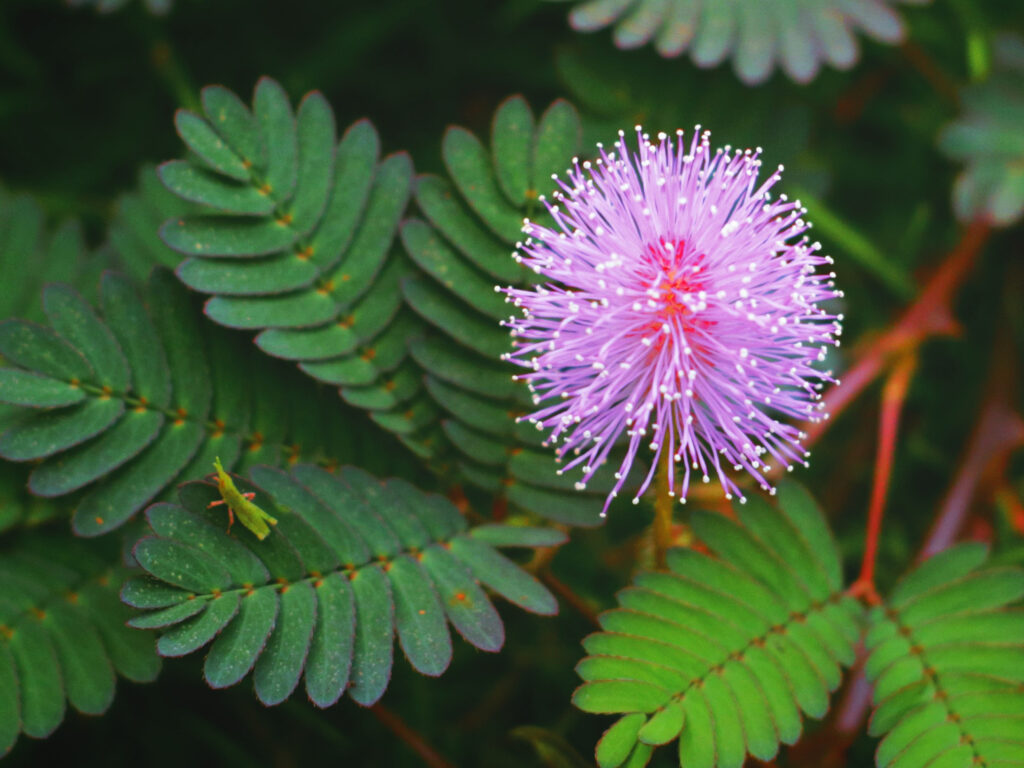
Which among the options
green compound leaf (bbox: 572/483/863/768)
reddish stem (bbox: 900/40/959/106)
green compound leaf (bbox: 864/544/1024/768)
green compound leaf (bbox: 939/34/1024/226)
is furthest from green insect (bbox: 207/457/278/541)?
reddish stem (bbox: 900/40/959/106)

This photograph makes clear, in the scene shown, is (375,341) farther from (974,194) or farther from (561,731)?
(974,194)

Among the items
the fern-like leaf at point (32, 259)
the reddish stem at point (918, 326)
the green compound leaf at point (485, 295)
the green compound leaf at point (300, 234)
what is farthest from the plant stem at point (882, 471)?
the fern-like leaf at point (32, 259)

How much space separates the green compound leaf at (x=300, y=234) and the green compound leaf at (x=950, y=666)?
2.76ft

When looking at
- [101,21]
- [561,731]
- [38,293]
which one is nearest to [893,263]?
[561,731]

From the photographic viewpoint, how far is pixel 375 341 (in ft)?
4.80

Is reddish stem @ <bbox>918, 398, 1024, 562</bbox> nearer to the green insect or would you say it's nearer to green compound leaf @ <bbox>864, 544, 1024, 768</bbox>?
green compound leaf @ <bbox>864, 544, 1024, 768</bbox>

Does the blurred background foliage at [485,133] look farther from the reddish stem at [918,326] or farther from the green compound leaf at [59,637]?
the green compound leaf at [59,637]

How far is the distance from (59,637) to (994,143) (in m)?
1.97

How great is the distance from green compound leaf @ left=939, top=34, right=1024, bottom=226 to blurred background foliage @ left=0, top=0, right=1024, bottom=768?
1 centimetres

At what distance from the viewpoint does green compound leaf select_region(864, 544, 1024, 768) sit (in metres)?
1.20

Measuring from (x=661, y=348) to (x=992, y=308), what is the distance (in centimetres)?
140

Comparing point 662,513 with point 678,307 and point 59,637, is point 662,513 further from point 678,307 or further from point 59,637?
point 59,637

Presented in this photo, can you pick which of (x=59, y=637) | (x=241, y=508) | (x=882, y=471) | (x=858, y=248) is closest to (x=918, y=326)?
(x=858, y=248)

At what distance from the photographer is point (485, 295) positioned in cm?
145
